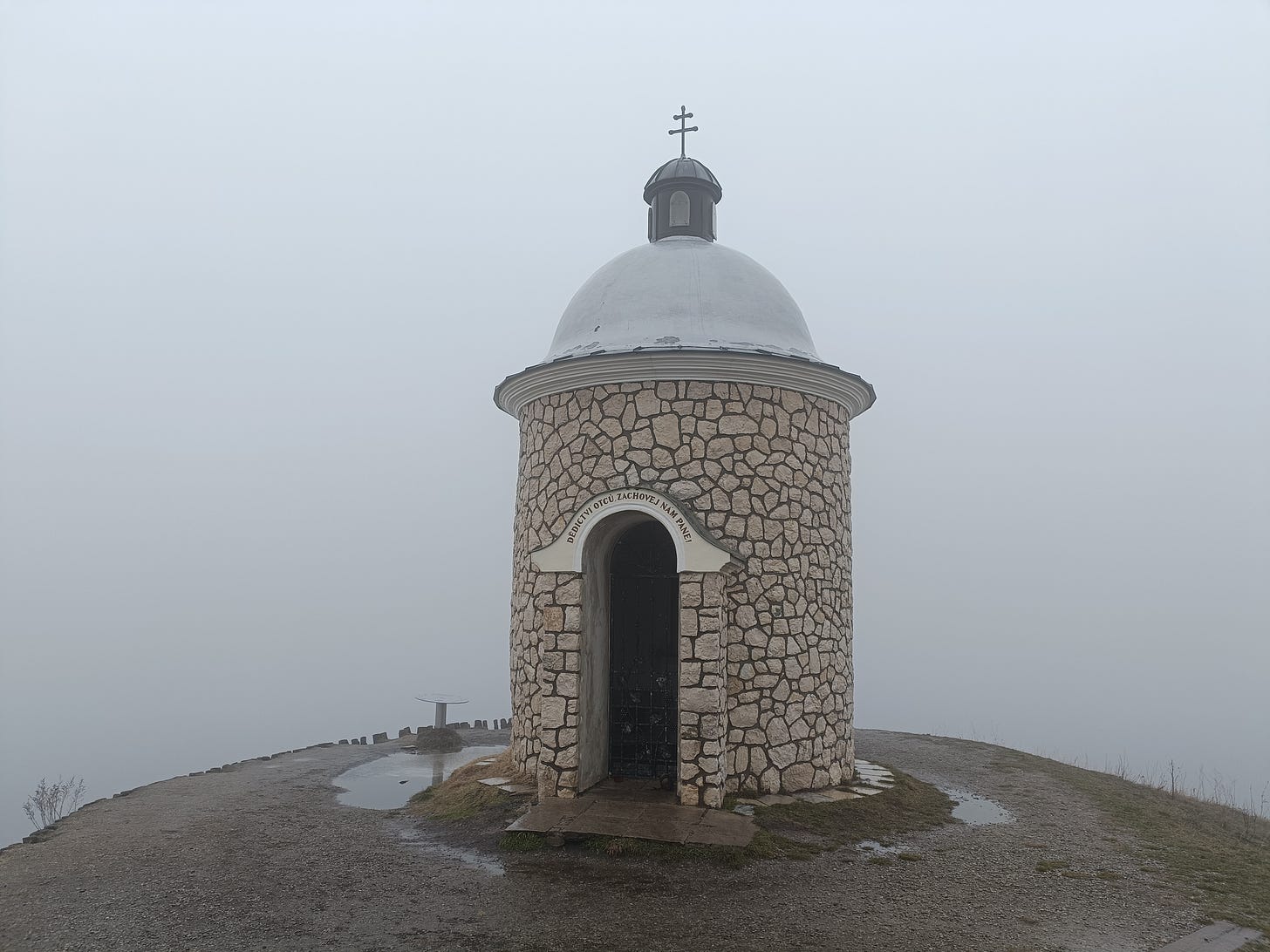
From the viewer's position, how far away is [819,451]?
10844 mm

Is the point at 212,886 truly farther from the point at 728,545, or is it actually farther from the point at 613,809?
the point at 728,545

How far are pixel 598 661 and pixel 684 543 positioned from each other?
2.17 m

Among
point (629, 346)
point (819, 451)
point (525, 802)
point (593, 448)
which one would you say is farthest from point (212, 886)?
point (819, 451)

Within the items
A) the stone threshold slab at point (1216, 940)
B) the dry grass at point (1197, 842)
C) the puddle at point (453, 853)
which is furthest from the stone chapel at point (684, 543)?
the stone threshold slab at point (1216, 940)

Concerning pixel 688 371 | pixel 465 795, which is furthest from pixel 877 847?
pixel 688 371

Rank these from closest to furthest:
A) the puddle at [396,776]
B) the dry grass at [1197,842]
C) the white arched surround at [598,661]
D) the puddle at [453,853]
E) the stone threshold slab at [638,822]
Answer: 1. the dry grass at [1197,842]
2. the puddle at [453,853]
3. the stone threshold slab at [638,822]
4. the white arched surround at [598,661]
5. the puddle at [396,776]

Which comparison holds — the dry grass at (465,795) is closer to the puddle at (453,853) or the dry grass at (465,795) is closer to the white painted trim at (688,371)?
the puddle at (453,853)

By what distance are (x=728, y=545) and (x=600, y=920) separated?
4.58 m

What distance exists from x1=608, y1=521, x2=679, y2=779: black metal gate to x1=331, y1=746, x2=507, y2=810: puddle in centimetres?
294

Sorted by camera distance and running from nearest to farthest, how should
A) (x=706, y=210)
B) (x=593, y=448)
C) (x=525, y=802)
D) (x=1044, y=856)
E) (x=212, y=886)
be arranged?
(x=212, y=886) < (x=1044, y=856) < (x=525, y=802) < (x=593, y=448) < (x=706, y=210)

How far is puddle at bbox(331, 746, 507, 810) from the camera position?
11.0 meters

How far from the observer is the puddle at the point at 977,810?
964 centimetres

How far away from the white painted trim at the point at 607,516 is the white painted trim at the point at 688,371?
1512 millimetres

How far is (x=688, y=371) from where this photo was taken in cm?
1018
